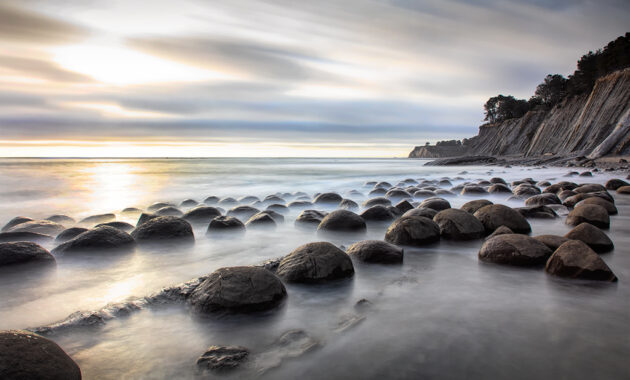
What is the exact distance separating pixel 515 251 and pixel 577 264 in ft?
1.67

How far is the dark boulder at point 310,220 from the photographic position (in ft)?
19.1

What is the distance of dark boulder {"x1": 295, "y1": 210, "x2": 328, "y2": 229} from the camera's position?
5811 millimetres

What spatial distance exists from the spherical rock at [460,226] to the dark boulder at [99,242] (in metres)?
3.87

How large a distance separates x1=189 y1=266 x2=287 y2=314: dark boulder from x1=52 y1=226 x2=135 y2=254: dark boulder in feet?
7.21

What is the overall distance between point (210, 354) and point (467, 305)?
1777 mm

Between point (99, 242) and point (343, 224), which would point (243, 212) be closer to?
point (343, 224)

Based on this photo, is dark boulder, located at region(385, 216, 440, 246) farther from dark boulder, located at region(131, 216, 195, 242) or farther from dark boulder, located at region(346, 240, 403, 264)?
dark boulder, located at region(131, 216, 195, 242)

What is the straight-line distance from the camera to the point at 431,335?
2.18 metres

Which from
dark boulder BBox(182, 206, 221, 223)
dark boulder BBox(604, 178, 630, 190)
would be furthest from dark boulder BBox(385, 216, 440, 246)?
dark boulder BBox(604, 178, 630, 190)

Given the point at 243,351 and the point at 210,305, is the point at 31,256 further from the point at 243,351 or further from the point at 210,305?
the point at 243,351

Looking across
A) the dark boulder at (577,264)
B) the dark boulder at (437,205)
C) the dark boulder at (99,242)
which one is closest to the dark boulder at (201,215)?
the dark boulder at (99,242)

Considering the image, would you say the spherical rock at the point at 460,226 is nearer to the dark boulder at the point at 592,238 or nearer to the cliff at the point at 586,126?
the dark boulder at the point at 592,238

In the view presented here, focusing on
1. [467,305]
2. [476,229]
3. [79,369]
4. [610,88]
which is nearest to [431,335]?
[467,305]

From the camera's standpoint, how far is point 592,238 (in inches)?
150
